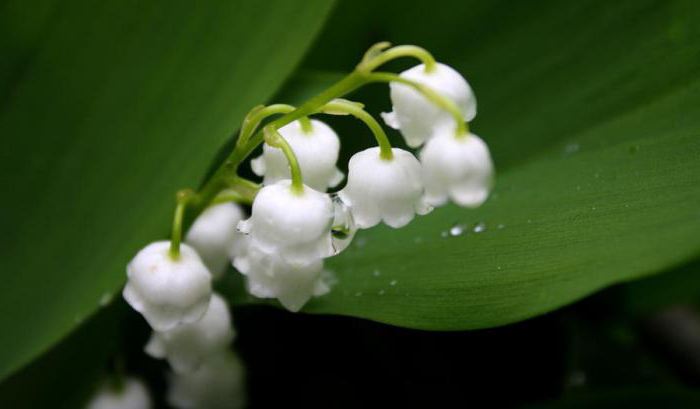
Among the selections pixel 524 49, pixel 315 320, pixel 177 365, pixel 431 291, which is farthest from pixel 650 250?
pixel 315 320

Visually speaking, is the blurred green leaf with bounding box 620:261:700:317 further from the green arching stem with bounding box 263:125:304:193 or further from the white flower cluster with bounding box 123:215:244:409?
the green arching stem with bounding box 263:125:304:193

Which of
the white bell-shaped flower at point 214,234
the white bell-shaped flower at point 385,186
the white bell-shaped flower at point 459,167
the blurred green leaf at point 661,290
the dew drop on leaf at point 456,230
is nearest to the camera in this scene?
the white bell-shaped flower at point 459,167

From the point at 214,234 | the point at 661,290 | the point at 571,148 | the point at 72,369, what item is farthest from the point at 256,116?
the point at 661,290

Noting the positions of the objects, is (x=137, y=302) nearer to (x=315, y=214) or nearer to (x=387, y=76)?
(x=315, y=214)

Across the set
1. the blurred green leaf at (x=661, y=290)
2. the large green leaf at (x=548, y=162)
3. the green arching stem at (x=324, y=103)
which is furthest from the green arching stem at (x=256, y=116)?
the blurred green leaf at (x=661, y=290)

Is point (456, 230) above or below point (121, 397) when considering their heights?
above

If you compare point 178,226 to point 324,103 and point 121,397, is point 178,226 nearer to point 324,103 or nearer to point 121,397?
point 324,103

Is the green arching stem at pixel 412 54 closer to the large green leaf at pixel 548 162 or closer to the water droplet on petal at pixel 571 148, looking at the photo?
the large green leaf at pixel 548 162
